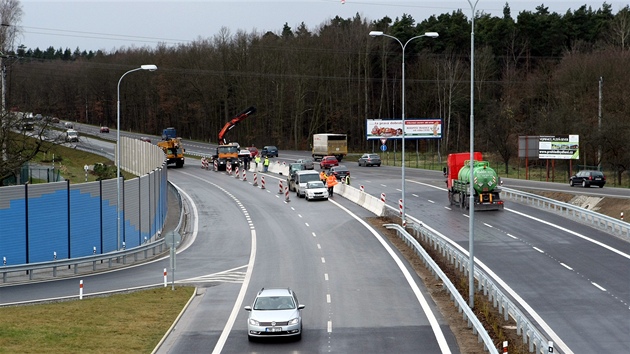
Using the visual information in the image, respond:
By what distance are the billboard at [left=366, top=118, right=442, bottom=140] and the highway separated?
4652 cm

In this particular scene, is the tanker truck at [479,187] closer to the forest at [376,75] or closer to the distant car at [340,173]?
the distant car at [340,173]

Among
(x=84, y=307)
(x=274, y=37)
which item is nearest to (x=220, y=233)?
(x=84, y=307)

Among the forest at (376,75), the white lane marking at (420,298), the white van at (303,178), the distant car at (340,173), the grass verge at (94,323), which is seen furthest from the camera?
the forest at (376,75)

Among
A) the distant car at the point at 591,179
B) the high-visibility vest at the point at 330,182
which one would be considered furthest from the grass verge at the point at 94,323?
the distant car at the point at 591,179

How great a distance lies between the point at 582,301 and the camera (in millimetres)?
27922

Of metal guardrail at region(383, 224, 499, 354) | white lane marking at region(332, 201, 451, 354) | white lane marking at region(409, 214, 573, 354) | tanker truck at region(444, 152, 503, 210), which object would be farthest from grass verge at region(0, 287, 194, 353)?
tanker truck at region(444, 152, 503, 210)

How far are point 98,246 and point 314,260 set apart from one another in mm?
9601

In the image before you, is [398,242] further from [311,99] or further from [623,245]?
[311,99]

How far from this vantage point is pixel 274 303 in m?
23.6

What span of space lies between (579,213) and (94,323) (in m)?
33.3

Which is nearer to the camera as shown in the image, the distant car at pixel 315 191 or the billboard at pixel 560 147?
the distant car at pixel 315 191

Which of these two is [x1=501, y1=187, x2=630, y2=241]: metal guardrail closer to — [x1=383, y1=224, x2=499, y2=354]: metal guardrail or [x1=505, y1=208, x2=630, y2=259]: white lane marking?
[x1=505, y1=208, x2=630, y2=259]: white lane marking

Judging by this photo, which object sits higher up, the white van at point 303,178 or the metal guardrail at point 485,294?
the white van at point 303,178

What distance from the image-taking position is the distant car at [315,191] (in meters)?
60.4
